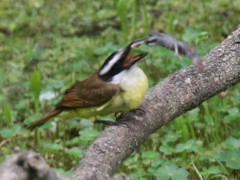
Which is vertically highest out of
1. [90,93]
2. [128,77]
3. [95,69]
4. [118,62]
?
[118,62]

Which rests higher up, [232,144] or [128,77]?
[128,77]

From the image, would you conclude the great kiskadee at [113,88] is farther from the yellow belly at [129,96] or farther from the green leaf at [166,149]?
the green leaf at [166,149]

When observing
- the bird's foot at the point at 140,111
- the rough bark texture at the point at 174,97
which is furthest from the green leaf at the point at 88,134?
the bird's foot at the point at 140,111

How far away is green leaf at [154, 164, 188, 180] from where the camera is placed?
4.09m

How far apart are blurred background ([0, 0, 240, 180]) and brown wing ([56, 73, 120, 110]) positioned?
446 mm

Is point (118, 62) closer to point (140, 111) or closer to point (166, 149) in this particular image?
point (140, 111)

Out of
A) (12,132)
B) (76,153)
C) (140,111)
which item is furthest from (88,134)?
(140,111)

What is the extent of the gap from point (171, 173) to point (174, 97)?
552 millimetres

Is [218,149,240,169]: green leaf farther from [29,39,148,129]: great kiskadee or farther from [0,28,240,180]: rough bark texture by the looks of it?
[29,39,148,129]: great kiskadee

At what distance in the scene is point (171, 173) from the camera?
412 centimetres

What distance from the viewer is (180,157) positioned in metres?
4.91

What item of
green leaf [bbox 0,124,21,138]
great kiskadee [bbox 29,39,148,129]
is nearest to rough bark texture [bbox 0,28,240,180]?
great kiskadee [bbox 29,39,148,129]

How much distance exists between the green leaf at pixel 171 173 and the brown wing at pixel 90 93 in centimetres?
70

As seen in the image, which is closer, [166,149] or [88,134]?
[166,149]
